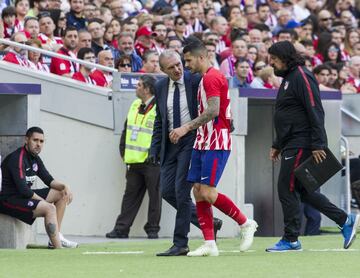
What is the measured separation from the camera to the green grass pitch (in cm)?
1020

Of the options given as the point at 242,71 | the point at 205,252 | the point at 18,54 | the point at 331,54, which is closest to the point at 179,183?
the point at 205,252

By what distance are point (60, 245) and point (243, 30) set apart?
9971 mm

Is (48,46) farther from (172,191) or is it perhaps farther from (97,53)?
(172,191)

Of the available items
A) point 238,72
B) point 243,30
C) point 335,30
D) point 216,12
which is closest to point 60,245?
point 238,72

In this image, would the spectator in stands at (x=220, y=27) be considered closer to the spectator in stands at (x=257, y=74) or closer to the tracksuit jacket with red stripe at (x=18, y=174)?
the spectator in stands at (x=257, y=74)

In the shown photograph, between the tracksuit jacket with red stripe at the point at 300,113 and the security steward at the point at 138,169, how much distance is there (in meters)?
4.82

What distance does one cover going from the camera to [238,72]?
20.1 metres

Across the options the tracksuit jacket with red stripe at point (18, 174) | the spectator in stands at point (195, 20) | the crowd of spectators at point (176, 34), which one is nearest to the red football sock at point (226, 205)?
the tracksuit jacket with red stripe at point (18, 174)

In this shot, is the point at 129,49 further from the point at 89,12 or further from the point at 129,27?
the point at 89,12

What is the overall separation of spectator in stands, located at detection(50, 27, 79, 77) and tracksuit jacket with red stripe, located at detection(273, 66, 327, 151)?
6.46 meters

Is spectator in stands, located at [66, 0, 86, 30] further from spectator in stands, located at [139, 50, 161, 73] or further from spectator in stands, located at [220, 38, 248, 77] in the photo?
spectator in stands, located at [220, 38, 248, 77]

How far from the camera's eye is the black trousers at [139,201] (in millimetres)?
17141

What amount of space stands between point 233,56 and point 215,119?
32.2 ft

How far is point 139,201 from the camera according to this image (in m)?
17.3
